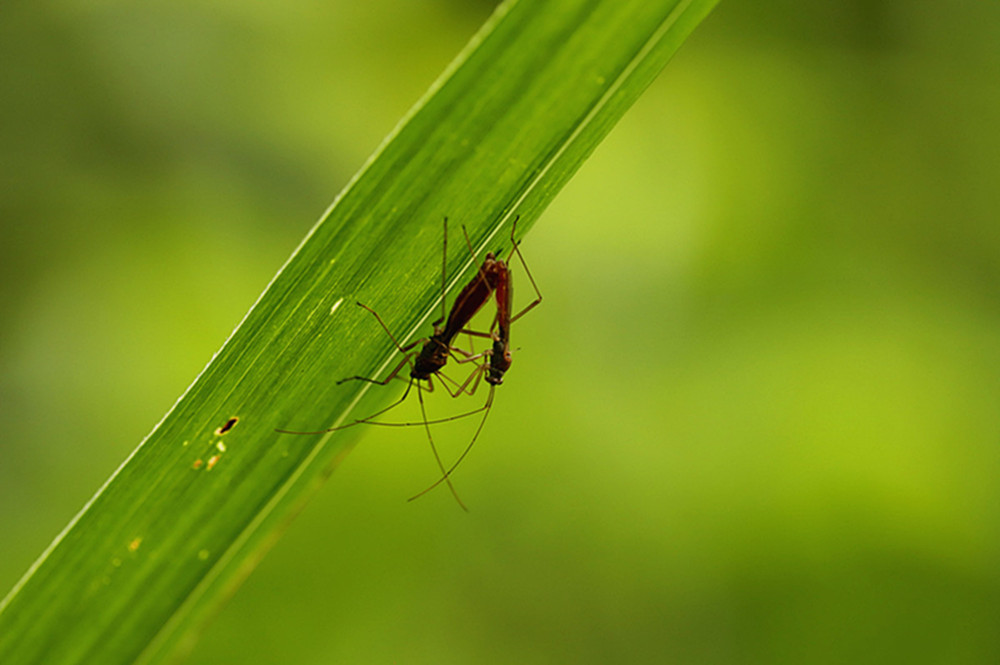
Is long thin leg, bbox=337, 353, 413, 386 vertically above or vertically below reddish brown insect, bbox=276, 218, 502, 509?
below

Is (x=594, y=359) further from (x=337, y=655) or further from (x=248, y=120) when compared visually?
(x=248, y=120)

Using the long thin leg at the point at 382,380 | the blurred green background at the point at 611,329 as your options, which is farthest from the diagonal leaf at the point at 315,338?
the blurred green background at the point at 611,329

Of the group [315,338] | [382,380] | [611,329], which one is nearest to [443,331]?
[382,380]

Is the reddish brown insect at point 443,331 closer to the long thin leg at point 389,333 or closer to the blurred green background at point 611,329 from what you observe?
the long thin leg at point 389,333

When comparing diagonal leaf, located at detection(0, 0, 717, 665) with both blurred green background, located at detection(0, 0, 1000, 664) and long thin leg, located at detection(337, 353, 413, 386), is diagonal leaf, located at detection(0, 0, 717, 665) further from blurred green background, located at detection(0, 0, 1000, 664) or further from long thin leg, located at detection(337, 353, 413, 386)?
blurred green background, located at detection(0, 0, 1000, 664)

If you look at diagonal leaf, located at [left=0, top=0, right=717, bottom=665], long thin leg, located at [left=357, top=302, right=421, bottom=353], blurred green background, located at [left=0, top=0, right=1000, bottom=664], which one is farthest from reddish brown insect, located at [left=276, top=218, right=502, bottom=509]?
blurred green background, located at [left=0, top=0, right=1000, bottom=664]

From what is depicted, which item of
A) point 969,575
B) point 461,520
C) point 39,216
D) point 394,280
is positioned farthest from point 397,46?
point 969,575

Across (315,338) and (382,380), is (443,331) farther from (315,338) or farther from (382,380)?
(315,338)
